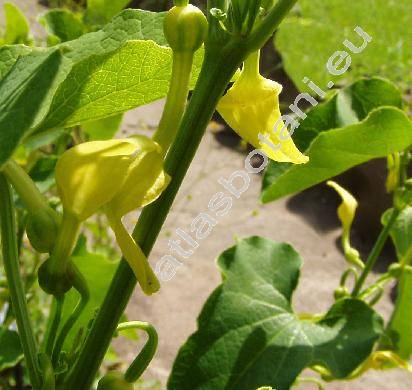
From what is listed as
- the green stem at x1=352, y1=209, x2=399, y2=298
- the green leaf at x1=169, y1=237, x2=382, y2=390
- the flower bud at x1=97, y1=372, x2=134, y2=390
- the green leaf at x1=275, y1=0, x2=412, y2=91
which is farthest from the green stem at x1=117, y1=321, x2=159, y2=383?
the green leaf at x1=275, y1=0, x2=412, y2=91

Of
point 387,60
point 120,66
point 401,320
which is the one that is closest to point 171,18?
point 120,66

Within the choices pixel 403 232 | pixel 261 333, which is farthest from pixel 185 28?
pixel 403 232

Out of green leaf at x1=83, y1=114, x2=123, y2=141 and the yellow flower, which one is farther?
green leaf at x1=83, y1=114, x2=123, y2=141

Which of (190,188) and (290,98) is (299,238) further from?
(290,98)

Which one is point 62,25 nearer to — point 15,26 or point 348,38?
point 15,26

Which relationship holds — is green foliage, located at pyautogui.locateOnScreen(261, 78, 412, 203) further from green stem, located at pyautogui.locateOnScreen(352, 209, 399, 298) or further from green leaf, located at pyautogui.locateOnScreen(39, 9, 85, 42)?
green leaf, located at pyautogui.locateOnScreen(39, 9, 85, 42)

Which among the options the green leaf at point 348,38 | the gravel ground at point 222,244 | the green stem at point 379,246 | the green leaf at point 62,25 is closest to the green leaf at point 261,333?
the green stem at point 379,246
